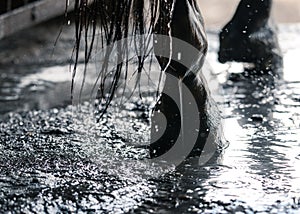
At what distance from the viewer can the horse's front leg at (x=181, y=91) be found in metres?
Answer: 3.74

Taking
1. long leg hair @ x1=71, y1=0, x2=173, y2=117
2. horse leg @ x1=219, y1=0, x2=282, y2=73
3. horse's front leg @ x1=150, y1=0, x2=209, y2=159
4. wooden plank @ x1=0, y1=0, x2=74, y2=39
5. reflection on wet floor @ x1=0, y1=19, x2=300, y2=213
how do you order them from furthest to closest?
1. wooden plank @ x1=0, y1=0, x2=74, y2=39
2. horse leg @ x1=219, y1=0, x2=282, y2=73
3. horse's front leg @ x1=150, y1=0, x2=209, y2=159
4. long leg hair @ x1=71, y1=0, x2=173, y2=117
5. reflection on wet floor @ x1=0, y1=19, x2=300, y2=213

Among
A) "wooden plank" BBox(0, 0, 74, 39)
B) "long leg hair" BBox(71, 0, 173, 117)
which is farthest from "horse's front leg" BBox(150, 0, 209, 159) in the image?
"wooden plank" BBox(0, 0, 74, 39)

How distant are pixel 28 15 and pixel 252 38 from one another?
5.96ft

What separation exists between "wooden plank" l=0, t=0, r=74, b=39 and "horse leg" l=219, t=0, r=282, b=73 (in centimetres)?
121

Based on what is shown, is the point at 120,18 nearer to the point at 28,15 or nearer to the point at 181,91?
the point at 181,91

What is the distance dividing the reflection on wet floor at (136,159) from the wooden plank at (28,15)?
576 mm

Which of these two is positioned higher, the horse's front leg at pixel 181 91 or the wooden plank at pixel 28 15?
the wooden plank at pixel 28 15

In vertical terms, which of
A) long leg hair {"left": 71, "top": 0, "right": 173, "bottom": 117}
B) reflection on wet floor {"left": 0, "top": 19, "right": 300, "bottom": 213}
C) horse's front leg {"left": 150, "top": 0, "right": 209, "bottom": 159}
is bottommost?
reflection on wet floor {"left": 0, "top": 19, "right": 300, "bottom": 213}

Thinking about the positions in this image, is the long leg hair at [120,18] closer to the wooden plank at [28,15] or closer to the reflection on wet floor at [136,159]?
the reflection on wet floor at [136,159]

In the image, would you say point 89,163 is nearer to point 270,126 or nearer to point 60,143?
point 60,143

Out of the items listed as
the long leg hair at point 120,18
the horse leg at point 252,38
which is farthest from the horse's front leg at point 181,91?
the horse leg at point 252,38

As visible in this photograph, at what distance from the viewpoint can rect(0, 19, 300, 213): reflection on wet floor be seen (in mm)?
3141

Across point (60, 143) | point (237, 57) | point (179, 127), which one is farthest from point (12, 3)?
point (179, 127)

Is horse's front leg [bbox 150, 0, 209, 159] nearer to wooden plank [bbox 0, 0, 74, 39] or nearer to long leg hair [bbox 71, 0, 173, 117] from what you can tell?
long leg hair [bbox 71, 0, 173, 117]
